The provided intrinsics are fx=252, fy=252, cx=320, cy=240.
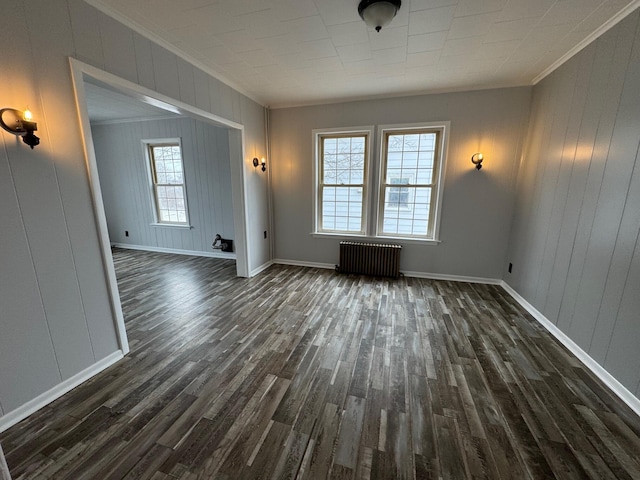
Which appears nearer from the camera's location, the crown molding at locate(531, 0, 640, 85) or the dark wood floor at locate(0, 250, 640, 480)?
the dark wood floor at locate(0, 250, 640, 480)

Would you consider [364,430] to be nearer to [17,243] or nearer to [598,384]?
[598,384]

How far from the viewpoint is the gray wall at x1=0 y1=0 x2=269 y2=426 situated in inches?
59.6

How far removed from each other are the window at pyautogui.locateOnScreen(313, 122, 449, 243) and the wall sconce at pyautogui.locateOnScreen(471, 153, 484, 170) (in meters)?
0.40

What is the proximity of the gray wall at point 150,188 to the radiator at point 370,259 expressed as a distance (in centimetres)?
243

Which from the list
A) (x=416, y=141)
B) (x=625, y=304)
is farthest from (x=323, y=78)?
(x=625, y=304)

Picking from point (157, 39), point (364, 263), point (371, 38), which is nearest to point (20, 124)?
point (157, 39)

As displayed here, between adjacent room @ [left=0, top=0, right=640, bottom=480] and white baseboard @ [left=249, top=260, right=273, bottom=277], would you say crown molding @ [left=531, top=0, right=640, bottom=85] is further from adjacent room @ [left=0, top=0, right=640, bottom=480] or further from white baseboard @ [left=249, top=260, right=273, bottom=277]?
white baseboard @ [left=249, top=260, right=273, bottom=277]

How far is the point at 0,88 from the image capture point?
1.44 meters

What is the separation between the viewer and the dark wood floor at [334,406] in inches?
52.9

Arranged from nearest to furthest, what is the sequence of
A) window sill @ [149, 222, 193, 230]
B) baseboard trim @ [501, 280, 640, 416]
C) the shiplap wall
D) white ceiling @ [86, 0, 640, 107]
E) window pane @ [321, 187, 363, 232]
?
1. baseboard trim @ [501, 280, 640, 416]
2. the shiplap wall
3. white ceiling @ [86, 0, 640, 107]
4. window pane @ [321, 187, 363, 232]
5. window sill @ [149, 222, 193, 230]

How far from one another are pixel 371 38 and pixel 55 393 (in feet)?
12.6

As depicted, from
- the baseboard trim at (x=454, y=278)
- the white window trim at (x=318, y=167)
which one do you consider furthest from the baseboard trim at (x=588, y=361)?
the white window trim at (x=318, y=167)

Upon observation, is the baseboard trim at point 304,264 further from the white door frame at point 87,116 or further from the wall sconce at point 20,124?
the wall sconce at point 20,124

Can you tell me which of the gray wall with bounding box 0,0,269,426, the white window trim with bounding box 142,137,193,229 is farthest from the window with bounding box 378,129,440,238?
the white window trim with bounding box 142,137,193,229
